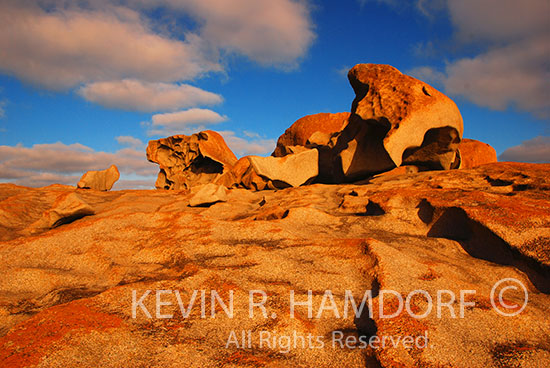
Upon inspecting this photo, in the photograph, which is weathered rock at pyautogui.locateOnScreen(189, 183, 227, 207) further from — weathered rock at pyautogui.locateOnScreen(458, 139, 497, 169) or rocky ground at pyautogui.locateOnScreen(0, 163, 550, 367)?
weathered rock at pyautogui.locateOnScreen(458, 139, 497, 169)

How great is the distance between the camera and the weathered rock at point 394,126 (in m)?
5.27

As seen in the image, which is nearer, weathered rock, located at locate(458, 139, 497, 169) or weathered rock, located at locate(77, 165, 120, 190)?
weathered rock, located at locate(458, 139, 497, 169)

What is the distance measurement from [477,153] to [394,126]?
5777mm

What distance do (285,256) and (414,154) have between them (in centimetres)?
469

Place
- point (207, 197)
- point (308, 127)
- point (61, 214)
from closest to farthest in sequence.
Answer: point (61, 214) → point (207, 197) → point (308, 127)

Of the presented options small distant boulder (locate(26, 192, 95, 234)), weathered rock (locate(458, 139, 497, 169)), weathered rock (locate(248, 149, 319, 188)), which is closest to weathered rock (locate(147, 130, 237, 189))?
weathered rock (locate(248, 149, 319, 188))

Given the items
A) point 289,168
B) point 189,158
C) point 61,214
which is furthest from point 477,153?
point 61,214

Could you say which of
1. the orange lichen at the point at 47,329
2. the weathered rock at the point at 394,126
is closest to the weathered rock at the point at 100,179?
the weathered rock at the point at 394,126

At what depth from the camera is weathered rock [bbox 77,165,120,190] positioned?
31.3 feet

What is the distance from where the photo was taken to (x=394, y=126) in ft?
17.4

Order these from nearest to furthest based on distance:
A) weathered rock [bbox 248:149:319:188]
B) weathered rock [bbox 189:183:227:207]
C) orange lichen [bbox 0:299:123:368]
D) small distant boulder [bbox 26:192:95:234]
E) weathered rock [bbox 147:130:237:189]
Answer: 1. orange lichen [bbox 0:299:123:368]
2. small distant boulder [bbox 26:192:95:234]
3. weathered rock [bbox 189:183:227:207]
4. weathered rock [bbox 248:149:319:188]
5. weathered rock [bbox 147:130:237:189]

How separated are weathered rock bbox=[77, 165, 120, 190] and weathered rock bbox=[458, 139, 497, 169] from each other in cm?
1074

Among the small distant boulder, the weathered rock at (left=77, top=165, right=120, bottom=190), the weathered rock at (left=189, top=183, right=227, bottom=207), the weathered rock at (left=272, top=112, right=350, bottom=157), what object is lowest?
the small distant boulder

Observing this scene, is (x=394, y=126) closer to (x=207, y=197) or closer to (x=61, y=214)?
(x=207, y=197)
